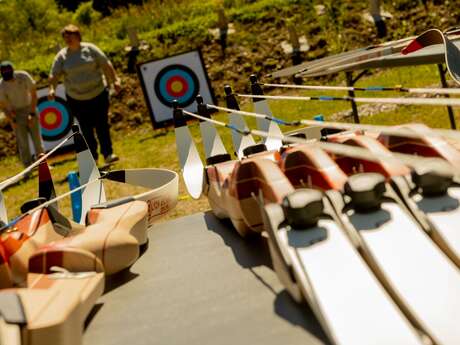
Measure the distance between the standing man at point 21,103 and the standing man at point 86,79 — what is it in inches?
44.4

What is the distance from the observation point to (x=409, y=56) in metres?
3.80

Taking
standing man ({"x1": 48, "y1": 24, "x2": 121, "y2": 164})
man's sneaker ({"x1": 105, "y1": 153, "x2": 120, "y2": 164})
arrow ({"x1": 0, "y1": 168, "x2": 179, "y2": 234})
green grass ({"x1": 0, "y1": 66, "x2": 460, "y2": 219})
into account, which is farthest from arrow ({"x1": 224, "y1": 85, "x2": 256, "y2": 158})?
man's sneaker ({"x1": 105, "y1": 153, "x2": 120, "y2": 164})

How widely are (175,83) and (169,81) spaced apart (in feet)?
0.39

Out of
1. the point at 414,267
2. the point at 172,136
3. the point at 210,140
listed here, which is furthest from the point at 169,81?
the point at 414,267

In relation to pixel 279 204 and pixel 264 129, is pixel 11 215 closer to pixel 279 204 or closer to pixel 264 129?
pixel 264 129

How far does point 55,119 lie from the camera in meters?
10.8

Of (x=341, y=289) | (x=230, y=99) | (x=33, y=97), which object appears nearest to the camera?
(x=341, y=289)

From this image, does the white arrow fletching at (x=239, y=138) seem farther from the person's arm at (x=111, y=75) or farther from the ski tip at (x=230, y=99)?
the person's arm at (x=111, y=75)

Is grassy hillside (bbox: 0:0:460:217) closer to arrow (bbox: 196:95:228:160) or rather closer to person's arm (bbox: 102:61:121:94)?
person's arm (bbox: 102:61:121:94)

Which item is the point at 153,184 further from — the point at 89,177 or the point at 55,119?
the point at 55,119

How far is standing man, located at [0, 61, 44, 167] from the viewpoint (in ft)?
27.6

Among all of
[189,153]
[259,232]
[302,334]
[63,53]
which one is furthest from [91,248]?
[63,53]

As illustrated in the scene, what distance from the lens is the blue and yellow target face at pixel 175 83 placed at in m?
10.6

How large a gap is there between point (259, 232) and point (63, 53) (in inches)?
225
